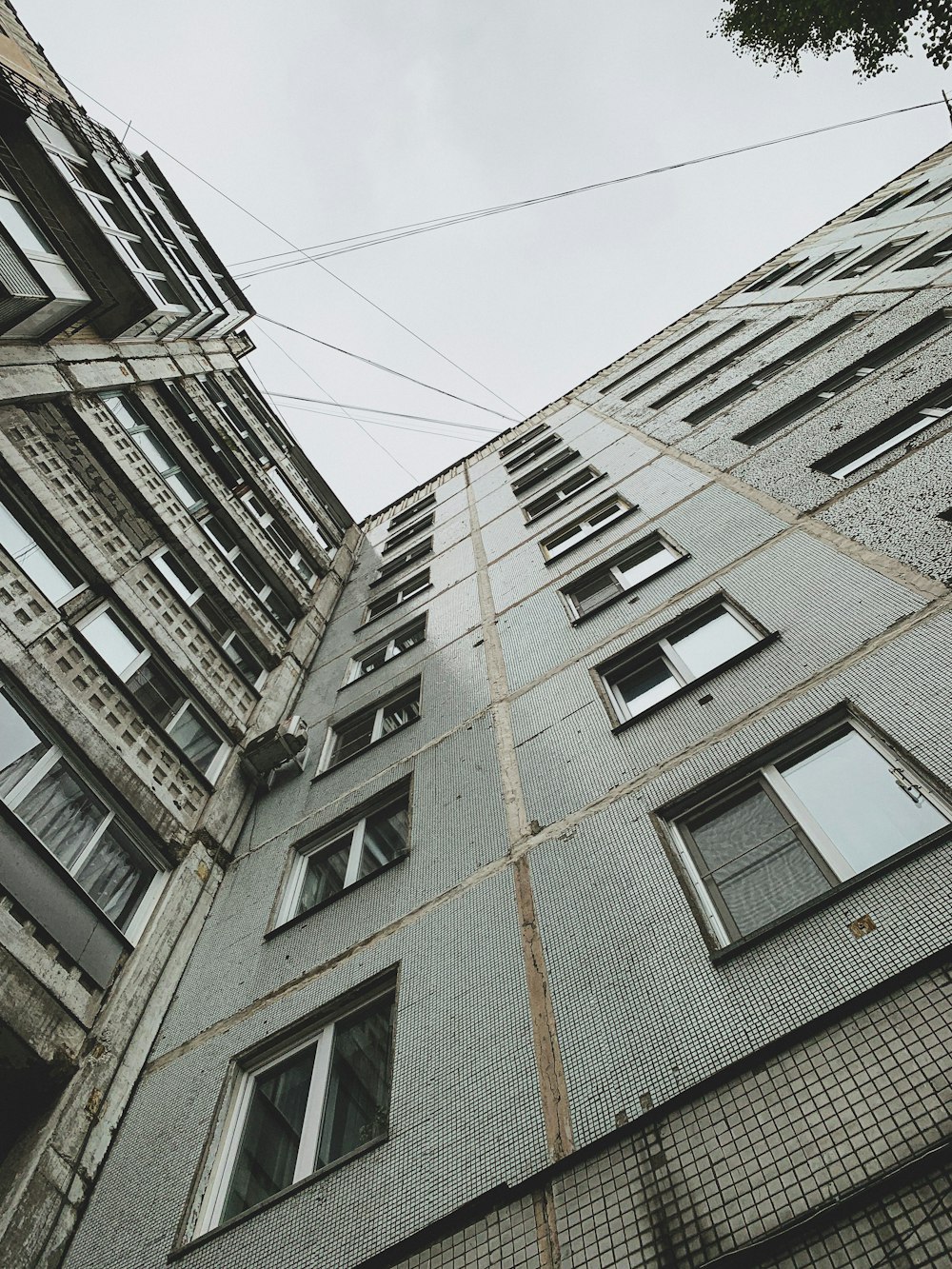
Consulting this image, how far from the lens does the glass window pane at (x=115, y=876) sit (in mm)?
6695

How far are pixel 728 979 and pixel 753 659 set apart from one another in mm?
2885

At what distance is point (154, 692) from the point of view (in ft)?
29.8

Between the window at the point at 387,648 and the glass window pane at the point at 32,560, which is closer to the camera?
the glass window pane at the point at 32,560

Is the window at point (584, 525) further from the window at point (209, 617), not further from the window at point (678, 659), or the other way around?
the window at point (209, 617)

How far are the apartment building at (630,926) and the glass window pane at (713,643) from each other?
0.04m

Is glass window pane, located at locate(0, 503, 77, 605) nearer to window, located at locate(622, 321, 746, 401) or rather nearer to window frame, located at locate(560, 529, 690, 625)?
window frame, located at locate(560, 529, 690, 625)

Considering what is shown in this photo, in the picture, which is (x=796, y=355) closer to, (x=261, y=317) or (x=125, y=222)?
(x=125, y=222)

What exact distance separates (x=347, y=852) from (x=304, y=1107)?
2762mm

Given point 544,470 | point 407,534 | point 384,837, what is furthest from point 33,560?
point 407,534

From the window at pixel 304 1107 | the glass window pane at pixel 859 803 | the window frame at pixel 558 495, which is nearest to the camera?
the glass window pane at pixel 859 803

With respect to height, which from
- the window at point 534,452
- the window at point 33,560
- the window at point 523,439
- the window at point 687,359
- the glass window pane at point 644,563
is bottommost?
the glass window pane at point 644,563

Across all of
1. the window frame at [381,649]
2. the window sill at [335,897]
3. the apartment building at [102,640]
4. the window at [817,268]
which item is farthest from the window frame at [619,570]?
the window at [817,268]

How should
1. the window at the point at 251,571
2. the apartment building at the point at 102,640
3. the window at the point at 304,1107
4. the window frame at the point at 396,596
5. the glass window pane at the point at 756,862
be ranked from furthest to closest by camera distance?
the window frame at the point at 396,596 → the window at the point at 251,571 → the apartment building at the point at 102,640 → the window at the point at 304,1107 → the glass window pane at the point at 756,862

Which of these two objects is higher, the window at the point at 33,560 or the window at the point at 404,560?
the window at the point at 33,560
